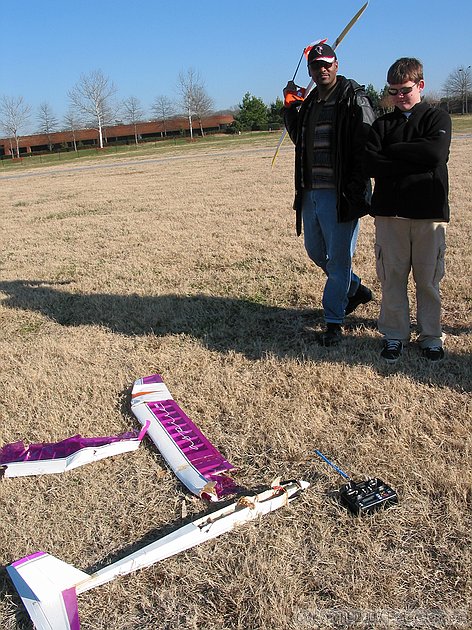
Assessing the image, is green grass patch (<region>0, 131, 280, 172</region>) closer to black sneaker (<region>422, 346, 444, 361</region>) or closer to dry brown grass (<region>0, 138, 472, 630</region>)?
dry brown grass (<region>0, 138, 472, 630</region>)

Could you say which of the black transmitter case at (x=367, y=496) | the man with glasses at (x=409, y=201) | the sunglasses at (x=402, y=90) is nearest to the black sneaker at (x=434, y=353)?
the man with glasses at (x=409, y=201)

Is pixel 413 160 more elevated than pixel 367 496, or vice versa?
pixel 413 160

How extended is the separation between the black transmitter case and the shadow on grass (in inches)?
45.1

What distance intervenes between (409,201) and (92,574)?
8.75 feet

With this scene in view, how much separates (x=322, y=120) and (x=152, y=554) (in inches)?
116

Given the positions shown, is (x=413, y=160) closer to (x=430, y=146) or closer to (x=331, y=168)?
(x=430, y=146)

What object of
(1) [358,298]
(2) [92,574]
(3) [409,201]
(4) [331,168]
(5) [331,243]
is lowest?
(2) [92,574]

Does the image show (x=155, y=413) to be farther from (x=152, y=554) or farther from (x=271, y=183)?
(x=271, y=183)

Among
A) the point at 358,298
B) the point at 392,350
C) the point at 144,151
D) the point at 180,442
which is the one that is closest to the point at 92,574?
the point at 180,442

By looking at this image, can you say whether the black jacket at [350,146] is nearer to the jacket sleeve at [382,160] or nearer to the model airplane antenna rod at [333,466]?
the jacket sleeve at [382,160]

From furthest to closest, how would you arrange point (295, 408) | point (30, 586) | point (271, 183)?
point (271, 183), point (295, 408), point (30, 586)

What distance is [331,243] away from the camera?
13.3 feet

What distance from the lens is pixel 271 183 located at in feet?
48.9

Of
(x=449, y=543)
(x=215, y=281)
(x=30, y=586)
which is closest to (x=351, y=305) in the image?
(x=215, y=281)
